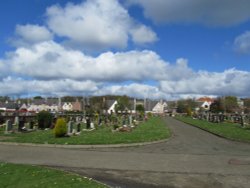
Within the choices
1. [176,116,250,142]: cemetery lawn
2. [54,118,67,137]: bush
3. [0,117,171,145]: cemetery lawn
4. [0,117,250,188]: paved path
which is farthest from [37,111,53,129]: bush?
[0,117,250,188]: paved path

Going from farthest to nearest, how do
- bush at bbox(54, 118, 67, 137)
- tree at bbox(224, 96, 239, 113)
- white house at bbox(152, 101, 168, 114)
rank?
white house at bbox(152, 101, 168, 114)
tree at bbox(224, 96, 239, 113)
bush at bbox(54, 118, 67, 137)

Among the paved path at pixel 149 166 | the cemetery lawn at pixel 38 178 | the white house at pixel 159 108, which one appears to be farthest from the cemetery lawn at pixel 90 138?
the white house at pixel 159 108

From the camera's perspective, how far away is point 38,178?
1018cm

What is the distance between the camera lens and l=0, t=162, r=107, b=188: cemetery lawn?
9367mm

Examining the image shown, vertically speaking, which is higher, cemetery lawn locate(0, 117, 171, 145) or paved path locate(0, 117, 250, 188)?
cemetery lawn locate(0, 117, 171, 145)

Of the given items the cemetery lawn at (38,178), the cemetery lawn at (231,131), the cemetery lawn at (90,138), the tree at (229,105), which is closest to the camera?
the cemetery lawn at (38,178)

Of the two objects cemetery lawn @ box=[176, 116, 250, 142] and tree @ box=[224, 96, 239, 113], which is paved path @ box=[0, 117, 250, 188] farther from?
tree @ box=[224, 96, 239, 113]

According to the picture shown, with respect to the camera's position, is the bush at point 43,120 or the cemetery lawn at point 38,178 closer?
the cemetery lawn at point 38,178

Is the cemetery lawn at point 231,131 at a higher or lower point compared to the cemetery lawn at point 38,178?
higher

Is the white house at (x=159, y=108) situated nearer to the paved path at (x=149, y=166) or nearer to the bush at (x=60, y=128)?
the bush at (x=60, y=128)

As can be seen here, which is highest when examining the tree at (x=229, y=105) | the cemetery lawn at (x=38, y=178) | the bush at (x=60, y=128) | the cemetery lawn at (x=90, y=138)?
the tree at (x=229, y=105)

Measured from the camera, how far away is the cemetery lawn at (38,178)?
9.37 metres

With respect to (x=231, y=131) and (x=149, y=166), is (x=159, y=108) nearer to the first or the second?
(x=231, y=131)

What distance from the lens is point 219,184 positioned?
971 centimetres
